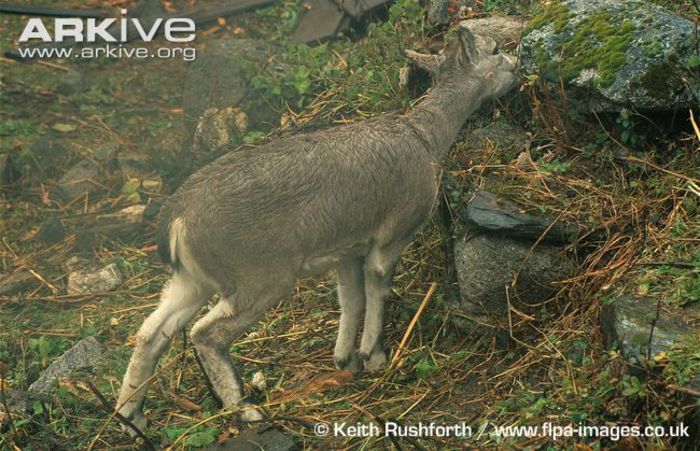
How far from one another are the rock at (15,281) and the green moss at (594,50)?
4862mm

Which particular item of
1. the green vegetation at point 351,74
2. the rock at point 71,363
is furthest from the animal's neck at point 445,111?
the rock at point 71,363

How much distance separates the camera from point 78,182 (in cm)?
989

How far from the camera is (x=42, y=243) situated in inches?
366

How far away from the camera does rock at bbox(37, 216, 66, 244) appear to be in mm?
9312

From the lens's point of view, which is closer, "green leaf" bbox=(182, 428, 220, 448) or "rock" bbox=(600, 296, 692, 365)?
"rock" bbox=(600, 296, 692, 365)

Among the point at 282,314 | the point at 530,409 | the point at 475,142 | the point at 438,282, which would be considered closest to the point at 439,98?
the point at 475,142

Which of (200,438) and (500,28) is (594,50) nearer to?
(500,28)

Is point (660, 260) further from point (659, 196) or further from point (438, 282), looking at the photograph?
point (438, 282)

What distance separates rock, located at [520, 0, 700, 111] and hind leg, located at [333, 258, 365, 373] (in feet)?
7.20

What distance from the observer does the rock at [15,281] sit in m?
8.67

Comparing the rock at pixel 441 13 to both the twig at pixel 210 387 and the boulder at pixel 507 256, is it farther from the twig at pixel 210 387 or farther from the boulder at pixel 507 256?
the twig at pixel 210 387

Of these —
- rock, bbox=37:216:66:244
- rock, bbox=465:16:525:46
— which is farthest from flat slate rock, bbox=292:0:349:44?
rock, bbox=37:216:66:244

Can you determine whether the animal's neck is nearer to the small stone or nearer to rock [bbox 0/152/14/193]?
the small stone

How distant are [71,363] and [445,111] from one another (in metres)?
3.48
